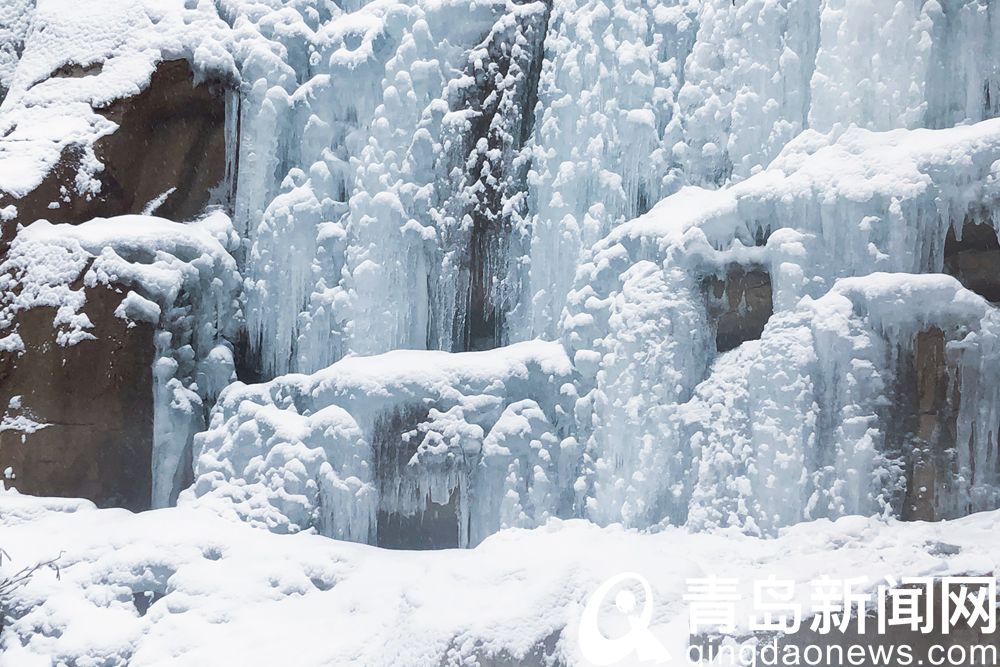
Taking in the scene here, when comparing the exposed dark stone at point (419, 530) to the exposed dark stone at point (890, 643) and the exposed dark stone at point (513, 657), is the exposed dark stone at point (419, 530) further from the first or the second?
the exposed dark stone at point (890, 643)

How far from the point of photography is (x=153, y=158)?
6.95 m

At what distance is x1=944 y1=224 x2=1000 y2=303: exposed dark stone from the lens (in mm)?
5066

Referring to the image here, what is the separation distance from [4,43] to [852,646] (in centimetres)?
691

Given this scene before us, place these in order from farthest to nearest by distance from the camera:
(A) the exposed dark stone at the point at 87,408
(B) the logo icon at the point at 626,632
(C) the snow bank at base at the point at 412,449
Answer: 1. (A) the exposed dark stone at the point at 87,408
2. (C) the snow bank at base at the point at 412,449
3. (B) the logo icon at the point at 626,632

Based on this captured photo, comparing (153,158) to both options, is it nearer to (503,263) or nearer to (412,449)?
(503,263)

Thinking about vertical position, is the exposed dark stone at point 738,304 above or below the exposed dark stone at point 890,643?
above

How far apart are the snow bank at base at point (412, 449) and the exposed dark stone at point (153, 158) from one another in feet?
5.57

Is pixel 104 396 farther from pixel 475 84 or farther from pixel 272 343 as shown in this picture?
pixel 475 84

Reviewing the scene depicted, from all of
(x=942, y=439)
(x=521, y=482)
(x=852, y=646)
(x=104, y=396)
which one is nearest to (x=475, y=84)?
(x=521, y=482)

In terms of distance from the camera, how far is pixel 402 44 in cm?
670

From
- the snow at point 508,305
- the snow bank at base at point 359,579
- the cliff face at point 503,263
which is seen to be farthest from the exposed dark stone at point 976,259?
the snow bank at base at point 359,579

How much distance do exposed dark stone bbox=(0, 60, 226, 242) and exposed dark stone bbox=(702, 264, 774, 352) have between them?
11.0 ft

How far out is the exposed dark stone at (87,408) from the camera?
6.31 meters

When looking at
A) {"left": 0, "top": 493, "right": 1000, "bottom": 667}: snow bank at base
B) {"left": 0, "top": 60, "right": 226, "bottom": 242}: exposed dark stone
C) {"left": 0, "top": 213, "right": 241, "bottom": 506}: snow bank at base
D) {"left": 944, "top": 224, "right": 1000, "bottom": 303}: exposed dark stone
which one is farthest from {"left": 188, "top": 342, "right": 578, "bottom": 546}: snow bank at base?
{"left": 944, "top": 224, "right": 1000, "bottom": 303}: exposed dark stone
